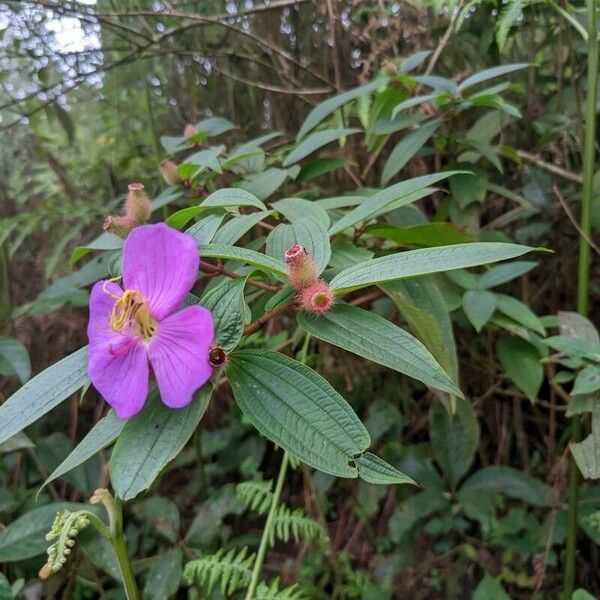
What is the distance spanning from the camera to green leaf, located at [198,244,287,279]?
536mm

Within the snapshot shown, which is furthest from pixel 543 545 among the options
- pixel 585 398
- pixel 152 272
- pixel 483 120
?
pixel 152 272

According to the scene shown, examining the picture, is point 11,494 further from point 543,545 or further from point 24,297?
point 543,545

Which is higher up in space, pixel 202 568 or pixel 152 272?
pixel 152 272

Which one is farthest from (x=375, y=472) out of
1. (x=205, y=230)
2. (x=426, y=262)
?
(x=205, y=230)

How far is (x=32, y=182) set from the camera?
2.15m

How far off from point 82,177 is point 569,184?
1490mm

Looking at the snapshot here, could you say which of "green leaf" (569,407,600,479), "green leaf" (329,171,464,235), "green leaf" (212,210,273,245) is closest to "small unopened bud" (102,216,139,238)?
"green leaf" (212,210,273,245)

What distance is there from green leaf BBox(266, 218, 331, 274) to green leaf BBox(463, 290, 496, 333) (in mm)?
323

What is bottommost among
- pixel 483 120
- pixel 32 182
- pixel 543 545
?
pixel 543 545

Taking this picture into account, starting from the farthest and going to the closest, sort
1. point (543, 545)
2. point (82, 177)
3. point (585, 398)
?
point (82, 177), point (543, 545), point (585, 398)

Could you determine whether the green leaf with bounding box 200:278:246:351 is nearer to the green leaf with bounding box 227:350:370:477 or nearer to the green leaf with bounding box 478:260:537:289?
the green leaf with bounding box 227:350:370:477

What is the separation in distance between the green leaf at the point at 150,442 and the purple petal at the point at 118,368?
0.05 feet

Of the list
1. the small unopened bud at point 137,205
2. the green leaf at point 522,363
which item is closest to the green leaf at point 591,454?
the green leaf at point 522,363

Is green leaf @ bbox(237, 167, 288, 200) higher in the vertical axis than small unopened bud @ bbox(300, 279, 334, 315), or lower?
lower
